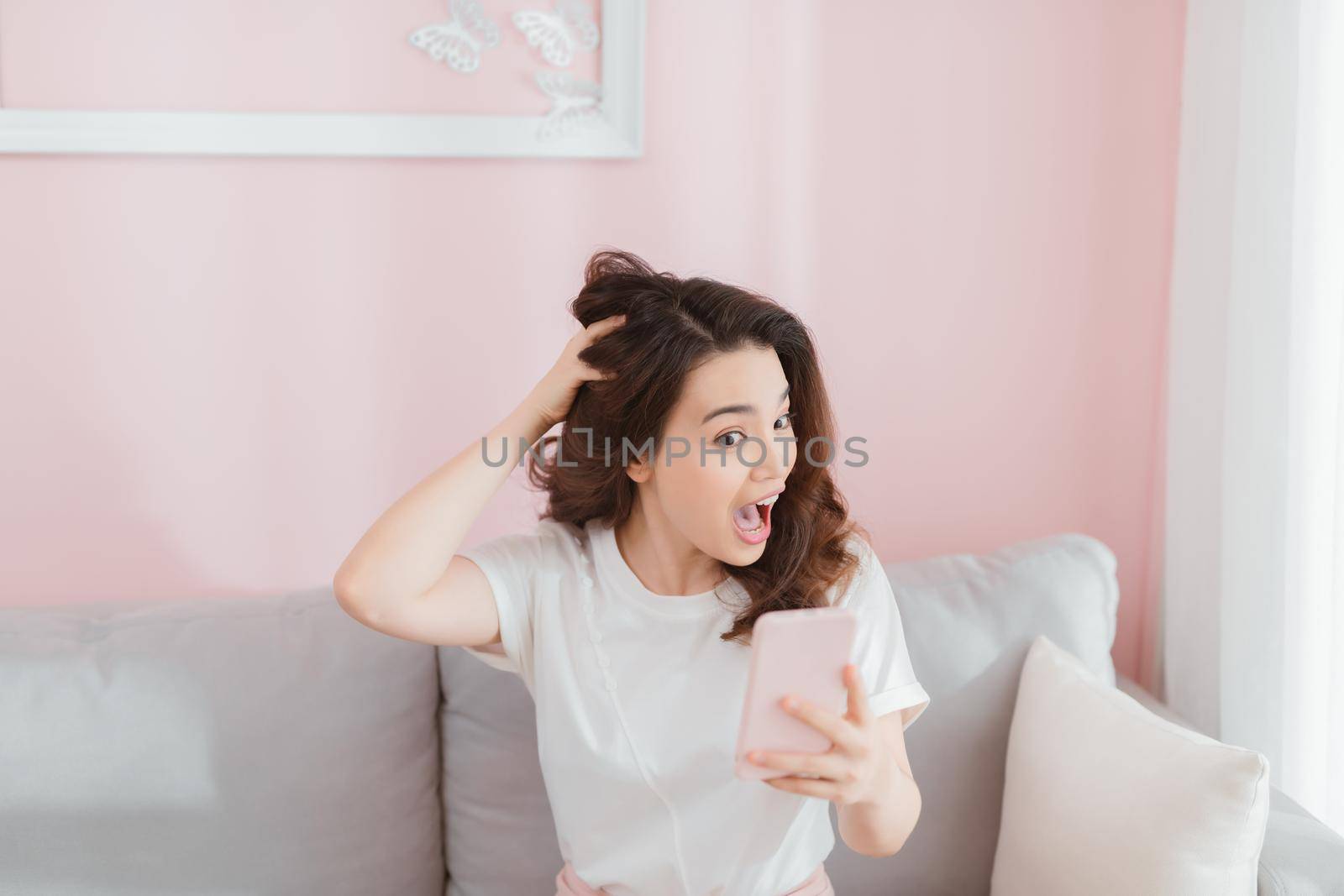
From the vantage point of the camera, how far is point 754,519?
1124 mm

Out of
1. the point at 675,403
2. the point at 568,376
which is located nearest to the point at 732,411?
the point at 675,403

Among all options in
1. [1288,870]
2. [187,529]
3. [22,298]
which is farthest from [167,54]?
[1288,870]

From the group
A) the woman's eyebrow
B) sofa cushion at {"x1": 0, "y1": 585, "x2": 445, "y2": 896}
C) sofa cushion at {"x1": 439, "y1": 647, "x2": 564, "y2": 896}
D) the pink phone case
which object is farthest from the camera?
sofa cushion at {"x1": 439, "y1": 647, "x2": 564, "y2": 896}

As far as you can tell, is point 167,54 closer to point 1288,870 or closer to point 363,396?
point 363,396

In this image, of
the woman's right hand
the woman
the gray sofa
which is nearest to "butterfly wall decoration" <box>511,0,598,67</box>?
the woman

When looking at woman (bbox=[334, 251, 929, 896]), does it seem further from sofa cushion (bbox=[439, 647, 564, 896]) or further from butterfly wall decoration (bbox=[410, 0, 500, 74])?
butterfly wall decoration (bbox=[410, 0, 500, 74])

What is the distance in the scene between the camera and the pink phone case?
2.94 ft

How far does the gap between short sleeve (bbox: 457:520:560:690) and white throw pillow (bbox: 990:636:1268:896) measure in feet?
2.27

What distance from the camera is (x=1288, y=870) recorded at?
122 cm

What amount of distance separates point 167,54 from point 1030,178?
52.6 inches

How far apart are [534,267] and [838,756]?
0.96 metres

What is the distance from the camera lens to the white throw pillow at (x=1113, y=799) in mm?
1178

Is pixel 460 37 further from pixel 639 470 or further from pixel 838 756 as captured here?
pixel 838 756

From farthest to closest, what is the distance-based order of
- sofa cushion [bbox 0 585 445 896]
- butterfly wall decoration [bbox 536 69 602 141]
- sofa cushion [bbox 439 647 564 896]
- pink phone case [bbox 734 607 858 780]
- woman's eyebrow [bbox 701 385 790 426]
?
butterfly wall decoration [bbox 536 69 602 141] < sofa cushion [bbox 439 647 564 896] < sofa cushion [bbox 0 585 445 896] < woman's eyebrow [bbox 701 385 790 426] < pink phone case [bbox 734 607 858 780]
